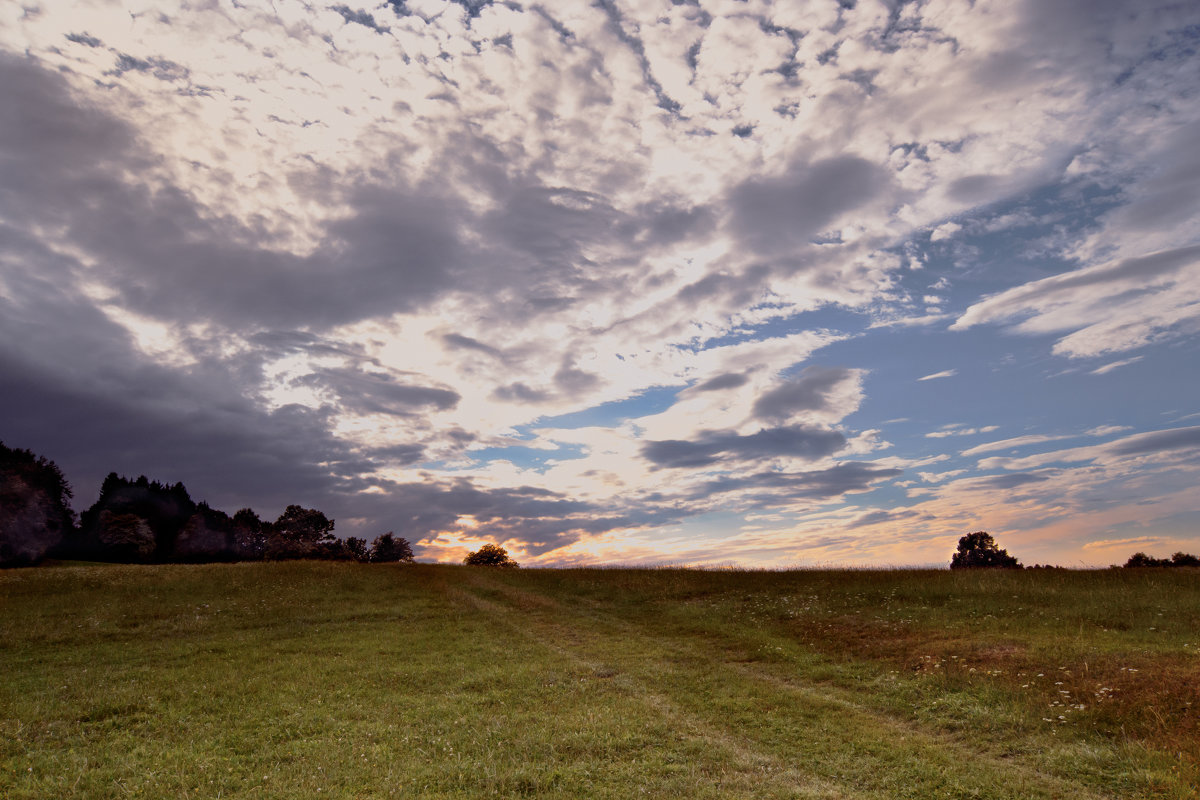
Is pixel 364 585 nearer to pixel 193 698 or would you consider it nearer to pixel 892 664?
pixel 193 698

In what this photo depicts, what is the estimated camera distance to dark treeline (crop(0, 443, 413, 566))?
197ft

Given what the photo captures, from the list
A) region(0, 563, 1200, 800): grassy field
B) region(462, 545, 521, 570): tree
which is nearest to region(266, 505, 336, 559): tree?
region(462, 545, 521, 570): tree

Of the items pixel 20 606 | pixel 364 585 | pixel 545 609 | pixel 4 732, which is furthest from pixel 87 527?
pixel 4 732

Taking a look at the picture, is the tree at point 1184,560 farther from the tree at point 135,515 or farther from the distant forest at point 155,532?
the tree at point 135,515

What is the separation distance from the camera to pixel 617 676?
2447 cm

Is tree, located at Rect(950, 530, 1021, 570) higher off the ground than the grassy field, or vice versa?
tree, located at Rect(950, 530, 1021, 570)

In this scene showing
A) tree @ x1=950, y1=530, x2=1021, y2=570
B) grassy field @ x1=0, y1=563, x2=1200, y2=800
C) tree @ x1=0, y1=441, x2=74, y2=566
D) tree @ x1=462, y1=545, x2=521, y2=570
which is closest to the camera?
grassy field @ x1=0, y1=563, x2=1200, y2=800

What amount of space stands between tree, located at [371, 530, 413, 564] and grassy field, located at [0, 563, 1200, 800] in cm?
5646

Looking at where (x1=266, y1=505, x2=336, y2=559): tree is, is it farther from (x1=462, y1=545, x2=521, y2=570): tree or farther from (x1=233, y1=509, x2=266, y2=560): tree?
(x1=462, y1=545, x2=521, y2=570): tree

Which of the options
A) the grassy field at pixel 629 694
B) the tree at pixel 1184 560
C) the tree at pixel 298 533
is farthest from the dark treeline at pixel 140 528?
the tree at pixel 1184 560

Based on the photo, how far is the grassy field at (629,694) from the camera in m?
14.8

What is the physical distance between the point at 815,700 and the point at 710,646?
940 centimetres

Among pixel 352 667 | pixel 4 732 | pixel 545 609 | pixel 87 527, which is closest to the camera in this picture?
pixel 4 732

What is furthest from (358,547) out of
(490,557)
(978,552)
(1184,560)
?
(1184,560)
